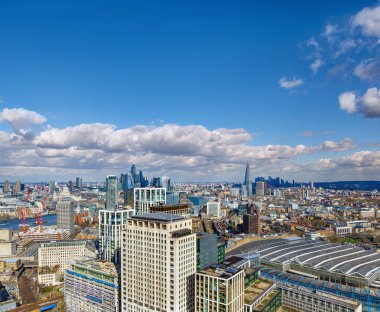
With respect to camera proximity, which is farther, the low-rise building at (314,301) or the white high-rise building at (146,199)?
the white high-rise building at (146,199)

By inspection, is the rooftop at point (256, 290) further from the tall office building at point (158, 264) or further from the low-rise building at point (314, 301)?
the tall office building at point (158, 264)

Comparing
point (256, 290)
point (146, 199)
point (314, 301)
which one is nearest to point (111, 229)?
point (146, 199)

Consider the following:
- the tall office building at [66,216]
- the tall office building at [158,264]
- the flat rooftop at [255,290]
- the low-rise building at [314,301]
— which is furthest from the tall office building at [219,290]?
the tall office building at [66,216]

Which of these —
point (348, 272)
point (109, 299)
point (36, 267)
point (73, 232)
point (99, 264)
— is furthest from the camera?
point (73, 232)

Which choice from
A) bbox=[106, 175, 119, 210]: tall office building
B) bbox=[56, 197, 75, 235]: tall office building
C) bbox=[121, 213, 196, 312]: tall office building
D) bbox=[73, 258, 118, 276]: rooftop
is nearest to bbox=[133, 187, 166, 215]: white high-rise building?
bbox=[73, 258, 118, 276]: rooftop

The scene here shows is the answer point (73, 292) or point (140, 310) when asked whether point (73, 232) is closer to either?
point (73, 292)

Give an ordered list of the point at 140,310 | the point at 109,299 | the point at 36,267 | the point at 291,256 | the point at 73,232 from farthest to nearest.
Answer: the point at 73,232, the point at 36,267, the point at 291,256, the point at 109,299, the point at 140,310

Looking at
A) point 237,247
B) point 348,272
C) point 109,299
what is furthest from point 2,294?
point 348,272

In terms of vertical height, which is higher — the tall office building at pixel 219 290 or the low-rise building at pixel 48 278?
the tall office building at pixel 219 290

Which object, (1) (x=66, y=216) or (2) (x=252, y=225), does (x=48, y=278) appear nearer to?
(1) (x=66, y=216)
